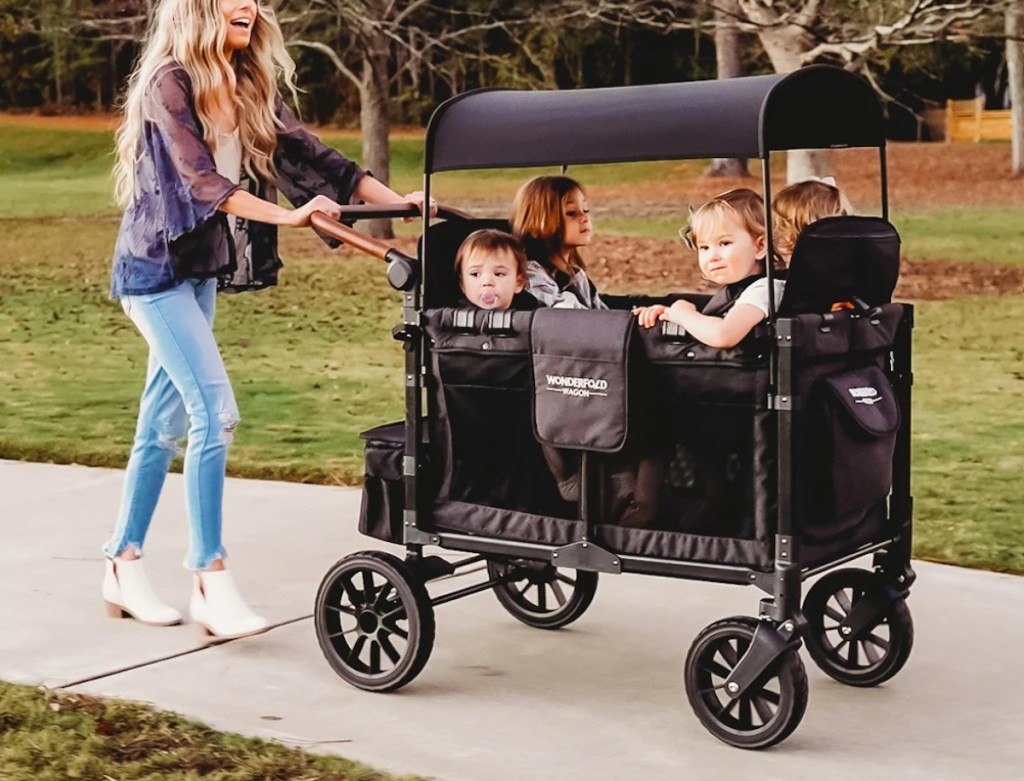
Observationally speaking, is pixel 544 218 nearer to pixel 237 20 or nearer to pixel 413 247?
pixel 237 20

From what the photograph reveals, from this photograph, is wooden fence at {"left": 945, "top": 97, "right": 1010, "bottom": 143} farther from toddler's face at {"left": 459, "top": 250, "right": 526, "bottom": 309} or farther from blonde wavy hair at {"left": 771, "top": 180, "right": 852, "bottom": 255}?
toddler's face at {"left": 459, "top": 250, "right": 526, "bottom": 309}

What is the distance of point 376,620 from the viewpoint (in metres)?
4.64

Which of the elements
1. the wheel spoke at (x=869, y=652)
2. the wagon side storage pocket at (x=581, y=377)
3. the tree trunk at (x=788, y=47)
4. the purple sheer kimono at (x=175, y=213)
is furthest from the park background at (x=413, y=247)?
the wheel spoke at (x=869, y=652)

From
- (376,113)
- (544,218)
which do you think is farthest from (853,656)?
(376,113)

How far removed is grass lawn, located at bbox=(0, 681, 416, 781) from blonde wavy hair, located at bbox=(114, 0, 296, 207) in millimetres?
1498

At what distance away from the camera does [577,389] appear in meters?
4.25

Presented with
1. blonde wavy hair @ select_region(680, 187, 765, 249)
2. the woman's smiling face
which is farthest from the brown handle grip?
blonde wavy hair @ select_region(680, 187, 765, 249)

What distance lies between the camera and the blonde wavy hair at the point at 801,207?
183 inches

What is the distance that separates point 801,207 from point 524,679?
4.71 feet

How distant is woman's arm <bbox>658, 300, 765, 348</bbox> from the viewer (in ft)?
13.3

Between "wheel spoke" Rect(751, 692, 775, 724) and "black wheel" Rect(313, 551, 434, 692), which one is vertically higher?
"black wheel" Rect(313, 551, 434, 692)

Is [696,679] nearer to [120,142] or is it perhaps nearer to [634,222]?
[120,142]

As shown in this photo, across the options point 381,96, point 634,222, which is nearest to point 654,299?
point 381,96

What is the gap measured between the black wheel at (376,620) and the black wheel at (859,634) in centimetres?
98
